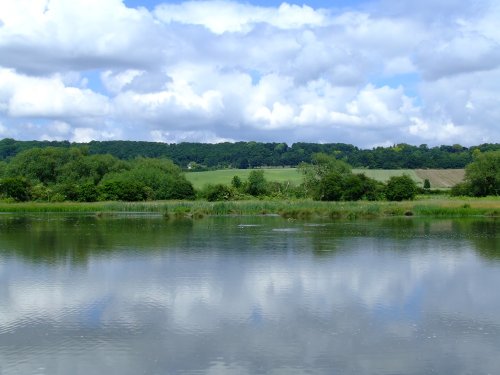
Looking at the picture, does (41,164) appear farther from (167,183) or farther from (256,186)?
(256,186)

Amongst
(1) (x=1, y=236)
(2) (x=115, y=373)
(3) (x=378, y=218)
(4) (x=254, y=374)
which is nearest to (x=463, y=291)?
(4) (x=254, y=374)

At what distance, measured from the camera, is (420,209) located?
43750 mm

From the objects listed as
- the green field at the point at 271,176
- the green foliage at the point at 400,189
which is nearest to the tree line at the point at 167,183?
the green foliage at the point at 400,189

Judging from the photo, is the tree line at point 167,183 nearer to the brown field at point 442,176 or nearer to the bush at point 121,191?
the bush at point 121,191

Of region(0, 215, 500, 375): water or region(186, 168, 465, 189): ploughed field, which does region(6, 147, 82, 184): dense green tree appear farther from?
region(0, 215, 500, 375): water

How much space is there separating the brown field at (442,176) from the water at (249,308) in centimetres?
5018

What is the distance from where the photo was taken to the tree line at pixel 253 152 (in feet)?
316

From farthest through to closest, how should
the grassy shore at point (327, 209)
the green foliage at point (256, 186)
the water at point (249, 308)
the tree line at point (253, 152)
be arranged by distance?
1. the tree line at point (253, 152)
2. the green foliage at point (256, 186)
3. the grassy shore at point (327, 209)
4. the water at point (249, 308)

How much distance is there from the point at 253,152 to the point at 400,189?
194ft

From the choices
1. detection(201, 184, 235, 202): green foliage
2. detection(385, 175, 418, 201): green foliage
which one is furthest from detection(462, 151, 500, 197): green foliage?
detection(201, 184, 235, 202): green foliage

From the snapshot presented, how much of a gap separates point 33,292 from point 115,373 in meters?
6.18

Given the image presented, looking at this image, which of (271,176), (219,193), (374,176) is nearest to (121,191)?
(219,193)

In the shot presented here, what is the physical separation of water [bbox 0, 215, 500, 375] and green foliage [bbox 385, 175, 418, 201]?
29.0 meters

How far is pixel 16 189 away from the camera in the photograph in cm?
5638
